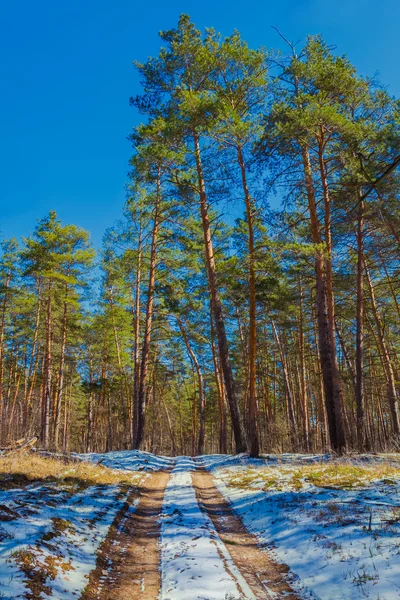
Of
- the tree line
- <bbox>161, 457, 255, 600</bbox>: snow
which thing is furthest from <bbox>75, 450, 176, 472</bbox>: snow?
<bbox>161, 457, 255, 600</bbox>: snow

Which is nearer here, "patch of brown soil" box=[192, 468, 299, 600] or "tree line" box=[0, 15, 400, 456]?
"patch of brown soil" box=[192, 468, 299, 600]

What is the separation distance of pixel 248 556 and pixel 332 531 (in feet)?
3.65

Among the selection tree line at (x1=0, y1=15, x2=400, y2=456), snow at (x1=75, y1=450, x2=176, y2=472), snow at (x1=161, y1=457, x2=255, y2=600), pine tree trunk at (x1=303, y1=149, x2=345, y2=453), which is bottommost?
snow at (x1=75, y1=450, x2=176, y2=472)

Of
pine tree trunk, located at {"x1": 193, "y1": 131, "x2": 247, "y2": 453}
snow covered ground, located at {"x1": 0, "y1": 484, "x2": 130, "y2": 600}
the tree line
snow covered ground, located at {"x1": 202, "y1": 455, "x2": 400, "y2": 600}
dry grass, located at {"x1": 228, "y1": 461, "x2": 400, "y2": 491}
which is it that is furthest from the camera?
pine tree trunk, located at {"x1": 193, "y1": 131, "x2": 247, "y2": 453}

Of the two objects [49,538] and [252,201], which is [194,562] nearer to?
[49,538]

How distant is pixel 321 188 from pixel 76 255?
47.0 feet

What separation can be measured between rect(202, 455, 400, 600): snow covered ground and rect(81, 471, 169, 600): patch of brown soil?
1.52 m

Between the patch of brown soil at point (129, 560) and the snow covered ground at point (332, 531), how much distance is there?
1.52 m

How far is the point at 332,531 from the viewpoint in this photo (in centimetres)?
458

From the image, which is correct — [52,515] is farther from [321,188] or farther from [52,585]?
[321,188]

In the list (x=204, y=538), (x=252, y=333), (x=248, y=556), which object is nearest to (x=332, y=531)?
Answer: (x=248, y=556)

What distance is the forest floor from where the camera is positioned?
3.44 meters

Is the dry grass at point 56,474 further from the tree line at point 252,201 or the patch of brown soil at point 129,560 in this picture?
the tree line at point 252,201

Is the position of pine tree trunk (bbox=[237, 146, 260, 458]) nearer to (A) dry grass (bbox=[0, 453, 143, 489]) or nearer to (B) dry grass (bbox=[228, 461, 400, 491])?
(B) dry grass (bbox=[228, 461, 400, 491])
